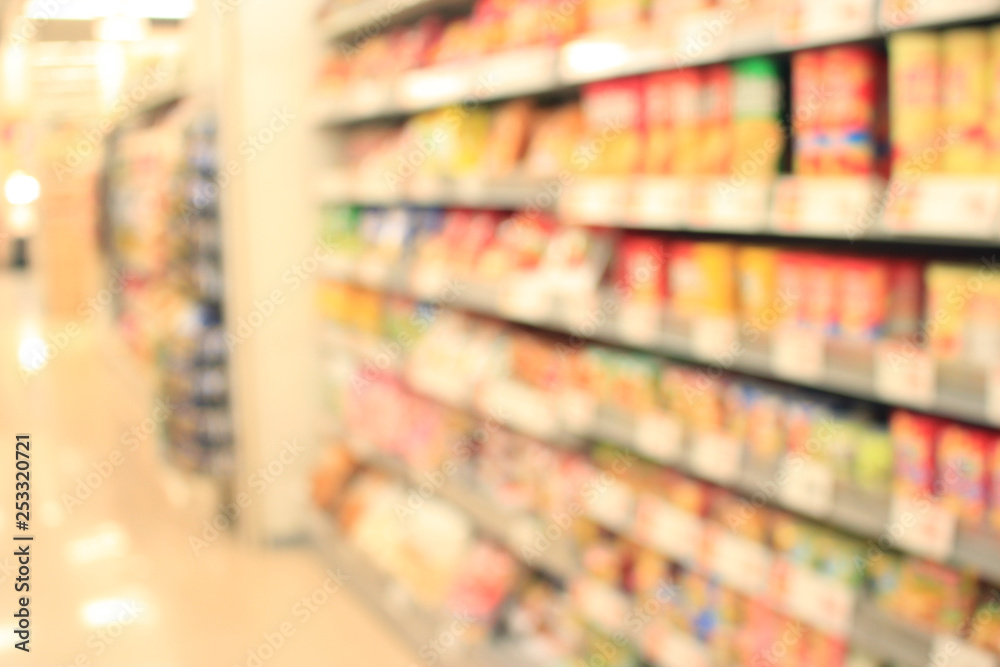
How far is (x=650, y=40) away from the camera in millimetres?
2145

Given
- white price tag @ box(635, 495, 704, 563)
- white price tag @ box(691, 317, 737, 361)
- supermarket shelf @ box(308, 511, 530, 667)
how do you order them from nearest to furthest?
white price tag @ box(691, 317, 737, 361)
white price tag @ box(635, 495, 704, 563)
supermarket shelf @ box(308, 511, 530, 667)

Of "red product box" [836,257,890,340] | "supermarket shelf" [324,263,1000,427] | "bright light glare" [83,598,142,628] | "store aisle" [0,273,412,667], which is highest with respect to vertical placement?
"red product box" [836,257,890,340]

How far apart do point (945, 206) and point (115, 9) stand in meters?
7.31

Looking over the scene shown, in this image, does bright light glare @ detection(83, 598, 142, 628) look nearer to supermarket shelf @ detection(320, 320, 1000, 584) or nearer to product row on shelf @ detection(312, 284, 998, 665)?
product row on shelf @ detection(312, 284, 998, 665)

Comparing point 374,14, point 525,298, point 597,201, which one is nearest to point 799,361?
point 597,201

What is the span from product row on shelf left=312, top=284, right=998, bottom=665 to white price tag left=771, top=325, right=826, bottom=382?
10 cm

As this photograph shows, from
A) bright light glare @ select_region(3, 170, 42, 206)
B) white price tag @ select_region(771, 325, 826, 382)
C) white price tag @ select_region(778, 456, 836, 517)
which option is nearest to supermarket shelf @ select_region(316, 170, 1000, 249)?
white price tag @ select_region(771, 325, 826, 382)

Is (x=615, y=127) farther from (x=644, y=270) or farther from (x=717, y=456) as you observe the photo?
(x=717, y=456)

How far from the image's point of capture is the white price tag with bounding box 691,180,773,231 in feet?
6.27

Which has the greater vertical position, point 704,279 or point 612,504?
point 704,279

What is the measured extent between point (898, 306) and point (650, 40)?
2.50 feet

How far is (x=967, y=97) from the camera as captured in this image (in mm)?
1582

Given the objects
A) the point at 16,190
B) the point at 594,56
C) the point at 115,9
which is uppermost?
the point at 115,9

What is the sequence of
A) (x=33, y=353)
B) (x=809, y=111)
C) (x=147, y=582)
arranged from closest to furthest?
(x=809, y=111), (x=147, y=582), (x=33, y=353)
